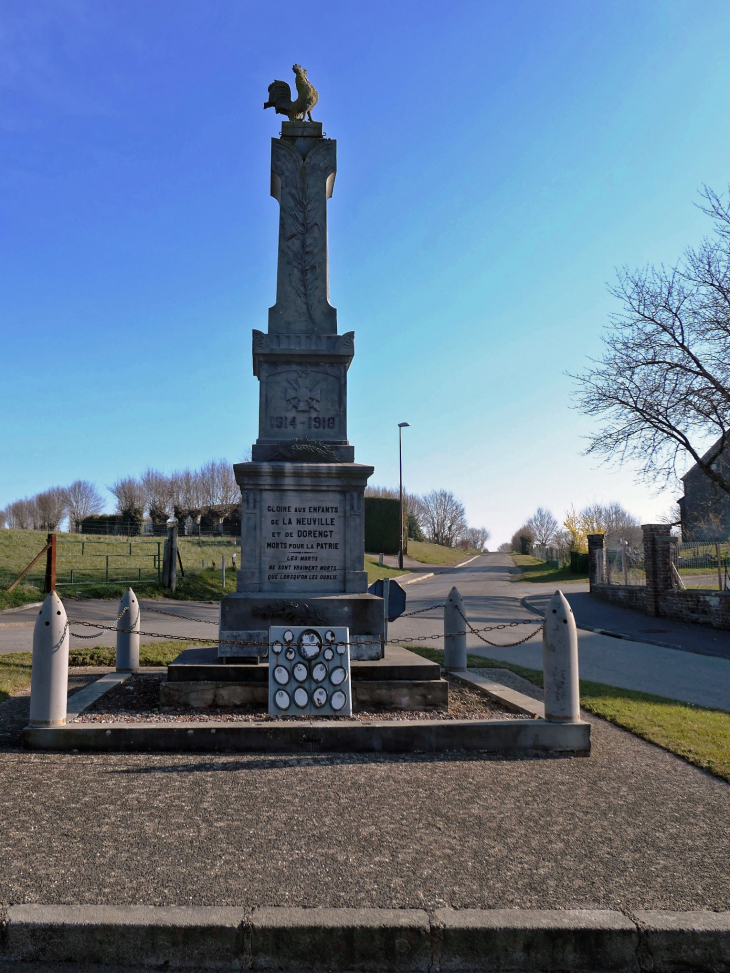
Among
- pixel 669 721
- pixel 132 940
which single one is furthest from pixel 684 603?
pixel 132 940

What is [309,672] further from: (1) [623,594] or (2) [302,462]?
(1) [623,594]

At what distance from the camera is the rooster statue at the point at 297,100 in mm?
8641

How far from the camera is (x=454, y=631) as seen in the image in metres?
8.62

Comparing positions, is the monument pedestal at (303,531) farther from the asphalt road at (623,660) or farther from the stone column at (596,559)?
the stone column at (596,559)

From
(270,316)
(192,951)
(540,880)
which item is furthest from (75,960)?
(270,316)

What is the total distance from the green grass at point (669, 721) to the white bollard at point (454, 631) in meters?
1.13

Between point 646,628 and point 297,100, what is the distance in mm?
15510

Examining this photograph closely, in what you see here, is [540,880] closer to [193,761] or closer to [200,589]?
[193,761]

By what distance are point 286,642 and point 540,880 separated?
331 cm

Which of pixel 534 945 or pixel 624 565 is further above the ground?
pixel 624 565

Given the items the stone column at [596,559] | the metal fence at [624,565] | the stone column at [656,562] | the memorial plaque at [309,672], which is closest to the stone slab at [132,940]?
the memorial plaque at [309,672]

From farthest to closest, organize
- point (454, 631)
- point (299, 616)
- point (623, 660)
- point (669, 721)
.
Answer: point (623, 660) → point (454, 631) → point (299, 616) → point (669, 721)

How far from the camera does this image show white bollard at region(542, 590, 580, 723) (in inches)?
212

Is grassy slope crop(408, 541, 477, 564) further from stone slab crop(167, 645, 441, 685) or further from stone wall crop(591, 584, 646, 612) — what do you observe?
stone slab crop(167, 645, 441, 685)
